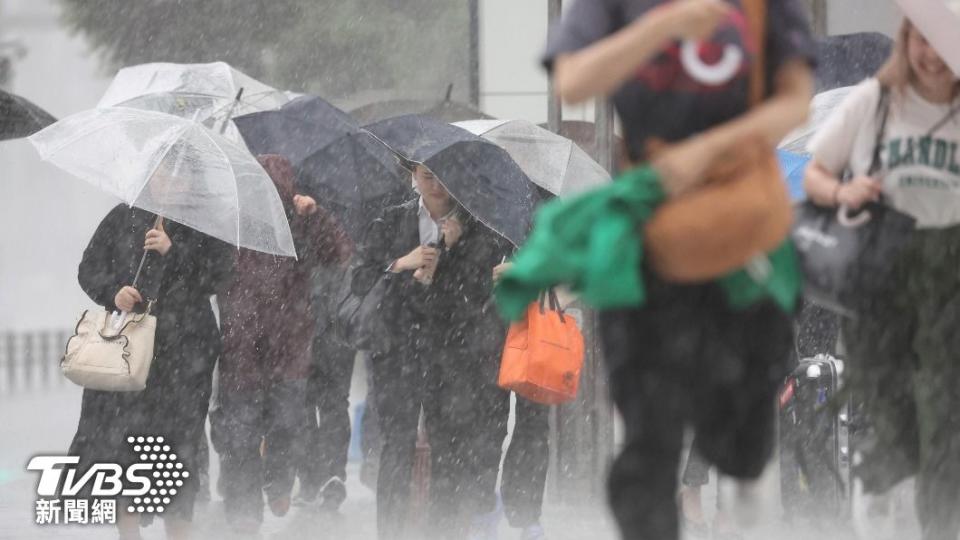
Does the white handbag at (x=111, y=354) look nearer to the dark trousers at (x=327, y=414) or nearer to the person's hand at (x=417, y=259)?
the person's hand at (x=417, y=259)

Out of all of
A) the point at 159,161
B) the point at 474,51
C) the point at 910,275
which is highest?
the point at 910,275

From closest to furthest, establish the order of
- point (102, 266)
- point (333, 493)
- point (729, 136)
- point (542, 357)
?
point (729, 136) < point (542, 357) < point (102, 266) < point (333, 493)

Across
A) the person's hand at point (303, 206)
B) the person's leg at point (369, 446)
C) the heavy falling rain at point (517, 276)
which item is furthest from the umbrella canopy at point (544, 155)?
the person's leg at point (369, 446)

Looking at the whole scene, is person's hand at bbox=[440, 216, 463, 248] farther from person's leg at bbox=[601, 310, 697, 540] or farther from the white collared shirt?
person's leg at bbox=[601, 310, 697, 540]

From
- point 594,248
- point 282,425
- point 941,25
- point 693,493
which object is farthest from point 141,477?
point 594,248

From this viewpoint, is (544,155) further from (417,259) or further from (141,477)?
(141,477)

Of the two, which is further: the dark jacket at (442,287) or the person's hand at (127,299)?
the dark jacket at (442,287)

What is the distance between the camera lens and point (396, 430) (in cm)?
816

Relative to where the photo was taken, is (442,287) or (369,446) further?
(369,446)

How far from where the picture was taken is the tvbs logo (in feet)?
27.0

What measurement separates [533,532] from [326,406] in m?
1.94

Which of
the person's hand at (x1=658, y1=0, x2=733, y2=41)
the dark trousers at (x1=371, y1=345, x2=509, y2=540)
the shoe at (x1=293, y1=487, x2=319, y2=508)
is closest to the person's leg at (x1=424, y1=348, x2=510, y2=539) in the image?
the dark trousers at (x1=371, y1=345, x2=509, y2=540)

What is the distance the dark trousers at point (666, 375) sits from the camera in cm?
386

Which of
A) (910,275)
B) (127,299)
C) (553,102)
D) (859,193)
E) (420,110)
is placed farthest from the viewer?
(420,110)
